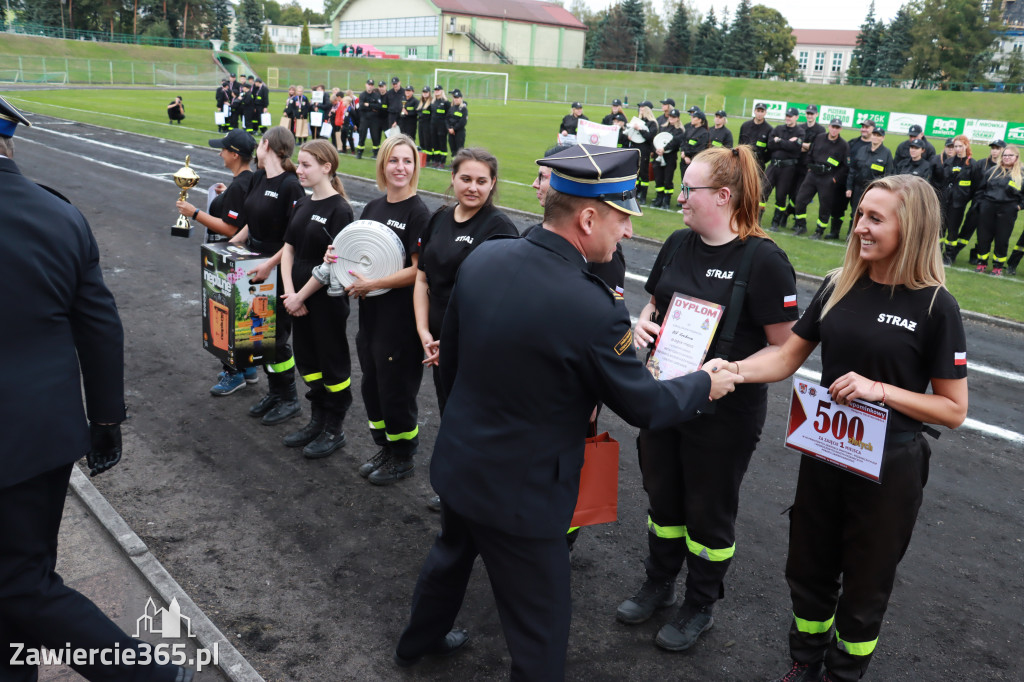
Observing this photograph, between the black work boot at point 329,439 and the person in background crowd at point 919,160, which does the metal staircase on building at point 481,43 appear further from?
the black work boot at point 329,439

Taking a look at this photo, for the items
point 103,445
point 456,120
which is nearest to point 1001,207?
point 103,445

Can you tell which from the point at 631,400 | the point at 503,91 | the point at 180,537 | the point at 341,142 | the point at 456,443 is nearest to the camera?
the point at 631,400

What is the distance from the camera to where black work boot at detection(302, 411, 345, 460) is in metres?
5.86

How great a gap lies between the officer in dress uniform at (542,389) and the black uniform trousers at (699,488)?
2.40 feet

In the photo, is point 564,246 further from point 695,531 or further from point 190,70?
point 190,70

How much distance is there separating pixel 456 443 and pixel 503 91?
65.3m

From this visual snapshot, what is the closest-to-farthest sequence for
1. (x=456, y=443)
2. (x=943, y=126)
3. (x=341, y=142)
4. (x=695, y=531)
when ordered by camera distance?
(x=456, y=443)
(x=695, y=531)
(x=341, y=142)
(x=943, y=126)

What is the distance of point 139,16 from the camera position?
80.4m

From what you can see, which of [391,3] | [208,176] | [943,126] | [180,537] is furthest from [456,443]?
[391,3]

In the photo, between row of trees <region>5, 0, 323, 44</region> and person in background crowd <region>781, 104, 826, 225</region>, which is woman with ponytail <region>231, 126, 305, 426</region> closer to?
person in background crowd <region>781, 104, 826, 225</region>

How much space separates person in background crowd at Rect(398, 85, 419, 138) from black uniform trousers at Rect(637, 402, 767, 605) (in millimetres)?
22749

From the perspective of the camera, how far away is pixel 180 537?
4.70 metres

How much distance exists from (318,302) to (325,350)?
364 millimetres

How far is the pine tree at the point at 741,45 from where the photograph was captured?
7775cm
